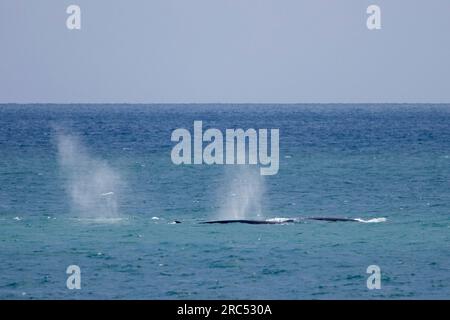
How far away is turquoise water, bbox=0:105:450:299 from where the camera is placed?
4328 centimetres

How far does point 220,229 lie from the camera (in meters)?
54.8

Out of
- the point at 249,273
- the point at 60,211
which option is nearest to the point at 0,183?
the point at 60,211

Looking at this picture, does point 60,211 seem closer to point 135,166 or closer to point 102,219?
point 102,219

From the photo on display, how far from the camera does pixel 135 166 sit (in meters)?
102

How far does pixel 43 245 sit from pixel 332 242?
12919 millimetres

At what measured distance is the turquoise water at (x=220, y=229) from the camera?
43281mm

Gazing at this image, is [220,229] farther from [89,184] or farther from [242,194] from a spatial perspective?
[89,184]
